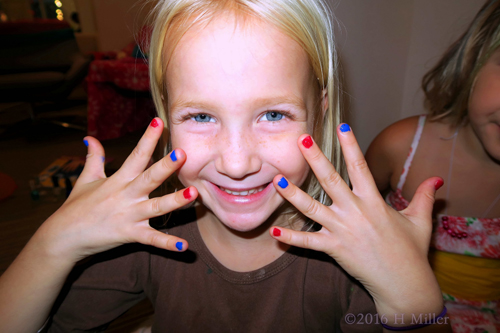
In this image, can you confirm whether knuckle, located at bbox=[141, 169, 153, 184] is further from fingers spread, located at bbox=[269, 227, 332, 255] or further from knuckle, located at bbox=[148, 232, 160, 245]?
fingers spread, located at bbox=[269, 227, 332, 255]

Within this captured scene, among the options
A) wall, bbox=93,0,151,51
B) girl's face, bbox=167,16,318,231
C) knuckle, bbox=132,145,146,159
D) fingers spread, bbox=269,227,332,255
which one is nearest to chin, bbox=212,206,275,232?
girl's face, bbox=167,16,318,231

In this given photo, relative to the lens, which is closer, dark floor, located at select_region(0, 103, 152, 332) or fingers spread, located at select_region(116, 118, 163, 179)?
fingers spread, located at select_region(116, 118, 163, 179)

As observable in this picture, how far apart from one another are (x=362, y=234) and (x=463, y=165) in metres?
0.75

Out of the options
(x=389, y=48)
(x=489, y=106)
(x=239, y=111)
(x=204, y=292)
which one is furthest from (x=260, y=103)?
(x=389, y=48)

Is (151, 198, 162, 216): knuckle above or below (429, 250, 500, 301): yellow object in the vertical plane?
above

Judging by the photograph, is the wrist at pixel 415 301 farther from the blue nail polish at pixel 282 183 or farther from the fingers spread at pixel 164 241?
the fingers spread at pixel 164 241

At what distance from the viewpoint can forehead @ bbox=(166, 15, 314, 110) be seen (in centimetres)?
56

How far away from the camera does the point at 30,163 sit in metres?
2.65

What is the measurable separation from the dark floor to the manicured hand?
0.62 meters

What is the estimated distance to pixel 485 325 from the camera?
0.93 metres

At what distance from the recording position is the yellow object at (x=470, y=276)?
1.00 meters

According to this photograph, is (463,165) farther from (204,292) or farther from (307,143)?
(204,292)

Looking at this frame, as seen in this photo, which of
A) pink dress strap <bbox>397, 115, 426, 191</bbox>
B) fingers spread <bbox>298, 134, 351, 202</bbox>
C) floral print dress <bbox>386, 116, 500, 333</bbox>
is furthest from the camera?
pink dress strap <bbox>397, 115, 426, 191</bbox>

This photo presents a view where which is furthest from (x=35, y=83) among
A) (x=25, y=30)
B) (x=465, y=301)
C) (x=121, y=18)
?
(x=465, y=301)
